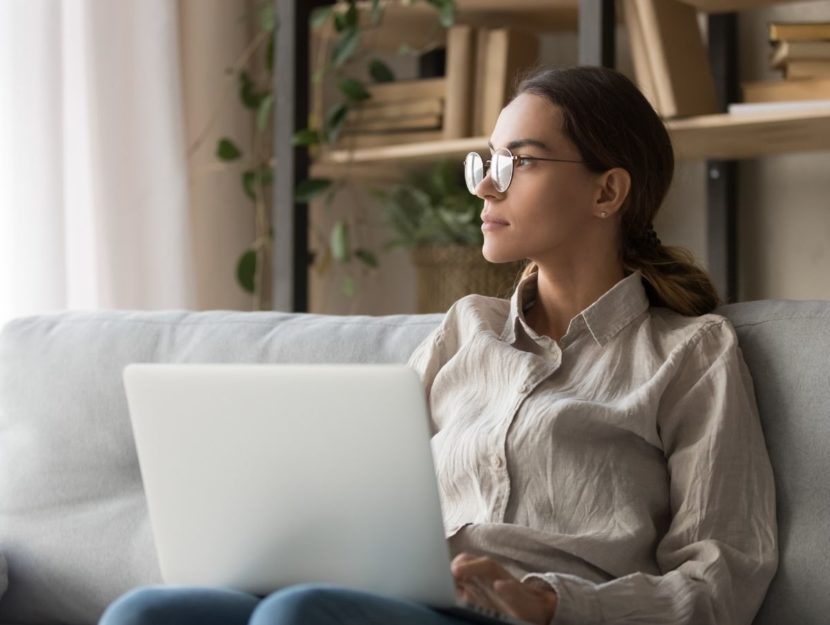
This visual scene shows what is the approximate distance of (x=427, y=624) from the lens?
1075 millimetres

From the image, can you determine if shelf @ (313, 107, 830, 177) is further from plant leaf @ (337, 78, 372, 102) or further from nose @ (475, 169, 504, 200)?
nose @ (475, 169, 504, 200)

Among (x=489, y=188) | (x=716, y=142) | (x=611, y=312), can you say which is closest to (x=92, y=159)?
(x=716, y=142)

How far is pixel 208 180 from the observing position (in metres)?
2.98

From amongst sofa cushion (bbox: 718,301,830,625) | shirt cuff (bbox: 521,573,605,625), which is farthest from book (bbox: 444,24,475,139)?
shirt cuff (bbox: 521,573,605,625)

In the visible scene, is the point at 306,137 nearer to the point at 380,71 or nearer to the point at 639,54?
the point at 380,71

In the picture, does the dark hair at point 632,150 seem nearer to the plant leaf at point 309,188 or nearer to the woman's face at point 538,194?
the woman's face at point 538,194

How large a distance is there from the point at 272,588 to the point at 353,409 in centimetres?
20

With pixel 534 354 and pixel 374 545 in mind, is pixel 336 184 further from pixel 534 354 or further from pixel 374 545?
pixel 374 545

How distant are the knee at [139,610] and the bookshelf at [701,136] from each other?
1318 mm

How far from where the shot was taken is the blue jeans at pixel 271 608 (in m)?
1.06

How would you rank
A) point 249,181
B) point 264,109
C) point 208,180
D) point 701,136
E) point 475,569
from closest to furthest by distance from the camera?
point 475,569 < point 701,136 < point 264,109 < point 249,181 < point 208,180

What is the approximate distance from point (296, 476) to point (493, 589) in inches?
8.8

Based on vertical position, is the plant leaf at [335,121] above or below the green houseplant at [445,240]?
above

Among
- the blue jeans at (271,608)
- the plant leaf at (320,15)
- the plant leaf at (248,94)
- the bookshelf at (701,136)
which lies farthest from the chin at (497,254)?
the plant leaf at (248,94)
